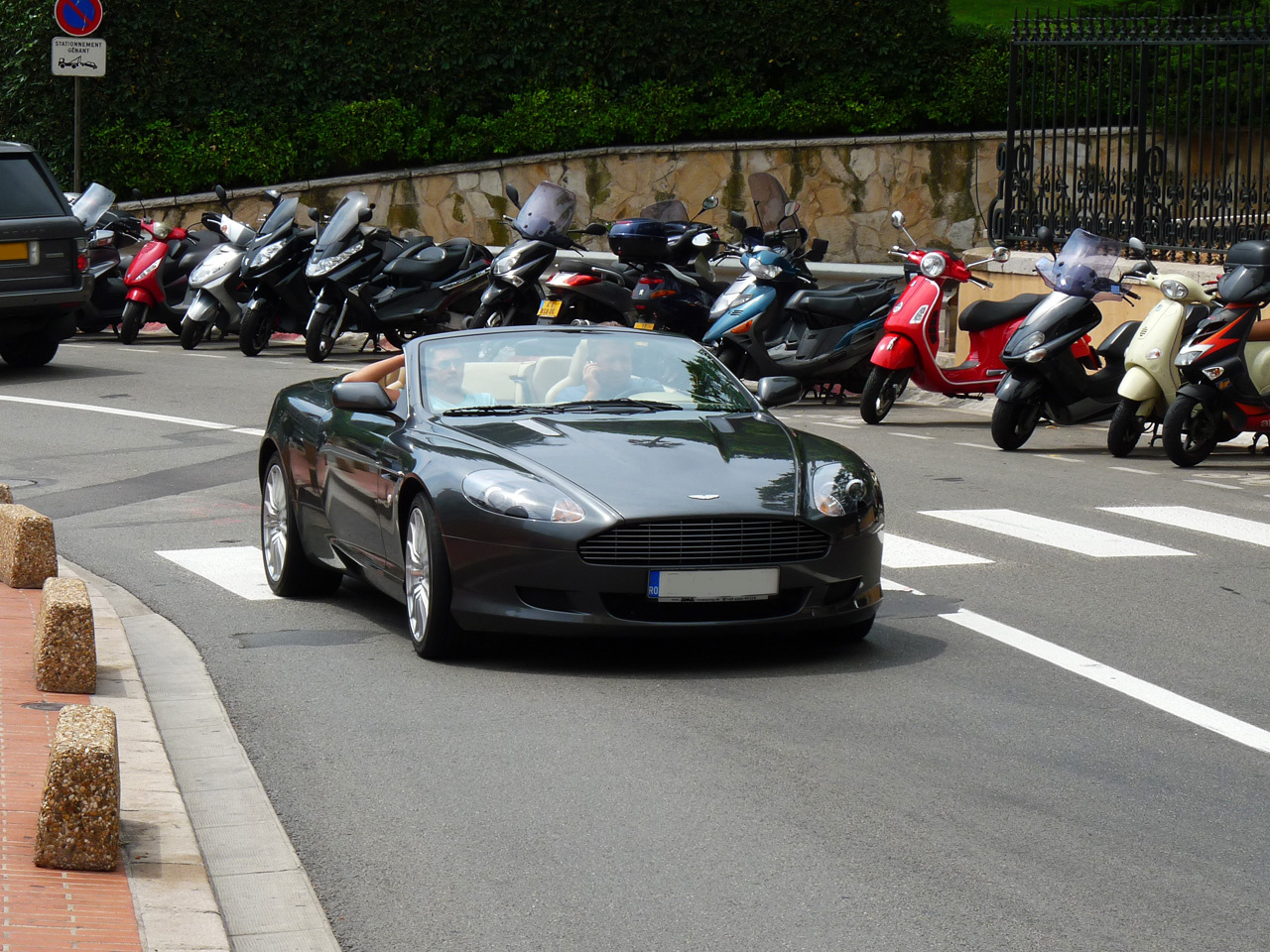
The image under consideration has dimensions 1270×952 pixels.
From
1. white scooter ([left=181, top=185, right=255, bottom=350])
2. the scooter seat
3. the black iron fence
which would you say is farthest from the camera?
white scooter ([left=181, top=185, right=255, bottom=350])

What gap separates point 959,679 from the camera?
7352 mm

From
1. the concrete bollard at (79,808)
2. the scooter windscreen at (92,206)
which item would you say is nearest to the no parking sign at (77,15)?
the scooter windscreen at (92,206)

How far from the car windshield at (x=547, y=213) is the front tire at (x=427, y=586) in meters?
13.3

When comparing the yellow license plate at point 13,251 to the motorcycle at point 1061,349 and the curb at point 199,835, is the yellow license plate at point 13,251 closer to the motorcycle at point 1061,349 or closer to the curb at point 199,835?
the motorcycle at point 1061,349

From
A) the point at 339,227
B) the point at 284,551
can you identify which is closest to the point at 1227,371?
the point at 284,551

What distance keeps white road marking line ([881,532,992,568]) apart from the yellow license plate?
11243mm

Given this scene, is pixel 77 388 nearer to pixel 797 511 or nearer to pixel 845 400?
pixel 845 400

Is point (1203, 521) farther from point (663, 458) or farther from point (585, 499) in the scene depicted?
point (585, 499)

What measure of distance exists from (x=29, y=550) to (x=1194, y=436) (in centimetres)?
830

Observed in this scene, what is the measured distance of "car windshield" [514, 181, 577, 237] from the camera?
20797 mm

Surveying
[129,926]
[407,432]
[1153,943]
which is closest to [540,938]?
[129,926]

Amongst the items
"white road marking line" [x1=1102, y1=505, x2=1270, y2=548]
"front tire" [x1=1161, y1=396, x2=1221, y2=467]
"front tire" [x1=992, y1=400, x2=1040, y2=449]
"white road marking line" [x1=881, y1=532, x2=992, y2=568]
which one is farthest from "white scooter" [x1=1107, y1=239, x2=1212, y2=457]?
"white road marking line" [x1=881, y1=532, x2=992, y2=568]

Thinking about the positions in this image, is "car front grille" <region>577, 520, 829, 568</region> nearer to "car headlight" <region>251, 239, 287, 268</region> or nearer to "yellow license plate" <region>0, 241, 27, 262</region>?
"yellow license plate" <region>0, 241, 27, 262</region>

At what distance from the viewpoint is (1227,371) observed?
13.6 meters
